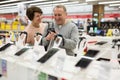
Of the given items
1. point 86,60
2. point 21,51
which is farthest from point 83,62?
point 21,51

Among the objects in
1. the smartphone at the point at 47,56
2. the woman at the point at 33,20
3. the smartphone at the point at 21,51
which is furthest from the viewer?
the woman at the point at 33,20

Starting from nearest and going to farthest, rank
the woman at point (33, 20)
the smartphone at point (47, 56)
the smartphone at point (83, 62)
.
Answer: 1. the smartphone at point (83, 62)
2. the smartphone at point (47, 56)
3. the woman at point (33, 20)

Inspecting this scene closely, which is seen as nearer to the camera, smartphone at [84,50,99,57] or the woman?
smartphone at [84,50,99,57]

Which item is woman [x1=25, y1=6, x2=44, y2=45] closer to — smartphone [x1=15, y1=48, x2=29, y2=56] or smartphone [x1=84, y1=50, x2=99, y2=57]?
smartphone [x1=15, y1=48, x2=29, y2=56]

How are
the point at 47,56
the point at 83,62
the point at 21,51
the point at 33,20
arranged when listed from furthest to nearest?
the point at 33,20, the point at 21,51, the point at 47,56, the point at 83,62

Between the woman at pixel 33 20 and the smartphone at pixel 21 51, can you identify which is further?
the woman at pixel 33 20

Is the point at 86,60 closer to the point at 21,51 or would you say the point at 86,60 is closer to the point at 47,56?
the point at 47,56

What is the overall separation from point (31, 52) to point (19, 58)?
0.12m

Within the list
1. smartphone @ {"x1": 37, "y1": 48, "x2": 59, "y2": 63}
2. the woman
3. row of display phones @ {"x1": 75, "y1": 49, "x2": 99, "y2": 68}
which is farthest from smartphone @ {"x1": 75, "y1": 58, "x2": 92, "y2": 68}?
the woman

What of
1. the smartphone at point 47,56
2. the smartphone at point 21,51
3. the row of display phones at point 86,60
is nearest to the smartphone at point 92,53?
the row of display phones at point 86,60

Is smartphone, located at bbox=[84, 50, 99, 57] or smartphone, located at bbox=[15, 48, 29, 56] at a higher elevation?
smartphone, located at bbox=[84, 50, 99, 57]

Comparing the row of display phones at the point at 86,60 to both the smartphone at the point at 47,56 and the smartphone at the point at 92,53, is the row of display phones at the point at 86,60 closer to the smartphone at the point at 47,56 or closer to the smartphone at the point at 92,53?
the smartphone at the point at 92,53

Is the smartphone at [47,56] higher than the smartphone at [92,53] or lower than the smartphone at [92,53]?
lower

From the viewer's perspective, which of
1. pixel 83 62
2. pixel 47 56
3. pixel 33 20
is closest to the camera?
pixel 83 62
